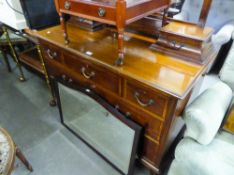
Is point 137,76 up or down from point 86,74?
up

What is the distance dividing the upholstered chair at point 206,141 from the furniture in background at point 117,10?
1.56 feet

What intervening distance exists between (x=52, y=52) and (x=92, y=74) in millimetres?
388

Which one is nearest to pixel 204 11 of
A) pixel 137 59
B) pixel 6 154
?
pixel 137 59

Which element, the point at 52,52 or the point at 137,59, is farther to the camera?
the point at 52,52

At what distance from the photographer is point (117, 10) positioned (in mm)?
756

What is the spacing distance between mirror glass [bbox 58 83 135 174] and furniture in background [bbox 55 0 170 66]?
415 mm

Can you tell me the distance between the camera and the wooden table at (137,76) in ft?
2.68

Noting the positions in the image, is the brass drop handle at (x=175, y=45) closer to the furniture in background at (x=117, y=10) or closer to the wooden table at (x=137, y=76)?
the wooden table at (x=137, y=76)

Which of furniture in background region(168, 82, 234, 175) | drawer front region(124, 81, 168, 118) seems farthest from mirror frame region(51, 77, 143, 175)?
furniture in background region(168, 82, 234, 175)

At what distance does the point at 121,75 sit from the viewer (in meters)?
0.88

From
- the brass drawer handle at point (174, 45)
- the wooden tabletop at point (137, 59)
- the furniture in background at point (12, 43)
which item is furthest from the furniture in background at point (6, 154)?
the furniture in background at point (12, 43)

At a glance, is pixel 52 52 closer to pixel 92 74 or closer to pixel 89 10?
pixel 92 74

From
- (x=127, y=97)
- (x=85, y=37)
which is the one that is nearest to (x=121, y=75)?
(x=127, y=97)

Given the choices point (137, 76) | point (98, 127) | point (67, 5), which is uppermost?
point (67, 5)
